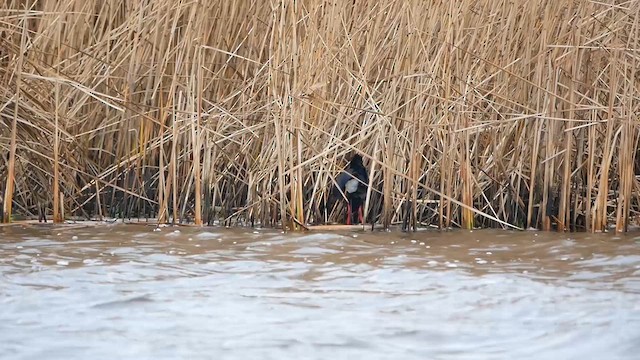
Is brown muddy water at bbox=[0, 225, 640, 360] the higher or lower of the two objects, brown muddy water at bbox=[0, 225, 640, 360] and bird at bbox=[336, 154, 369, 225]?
the lower

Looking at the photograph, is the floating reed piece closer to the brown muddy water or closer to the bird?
the bird

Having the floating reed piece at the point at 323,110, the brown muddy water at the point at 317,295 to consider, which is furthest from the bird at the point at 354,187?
the brown muddy water at the point at 317,295

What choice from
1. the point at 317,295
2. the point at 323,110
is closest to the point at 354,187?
the point at 323,110

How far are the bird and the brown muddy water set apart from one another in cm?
46

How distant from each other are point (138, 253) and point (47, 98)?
175 centimetres

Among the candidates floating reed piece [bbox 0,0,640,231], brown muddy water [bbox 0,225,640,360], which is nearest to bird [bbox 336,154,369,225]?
floating reed piece [bbox 0,0,640,231]

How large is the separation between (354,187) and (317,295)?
2365mm

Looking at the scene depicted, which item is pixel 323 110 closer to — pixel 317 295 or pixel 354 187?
pixel 354 187

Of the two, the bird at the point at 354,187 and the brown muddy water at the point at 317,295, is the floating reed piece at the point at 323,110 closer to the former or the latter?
the bird at the point at 354,187

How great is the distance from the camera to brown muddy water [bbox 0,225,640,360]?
139 inches

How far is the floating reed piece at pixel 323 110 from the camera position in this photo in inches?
253

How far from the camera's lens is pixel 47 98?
6.91 m

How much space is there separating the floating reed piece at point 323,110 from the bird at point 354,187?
0.08 metres

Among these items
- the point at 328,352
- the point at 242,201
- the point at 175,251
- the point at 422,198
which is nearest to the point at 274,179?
the point at 242,201
